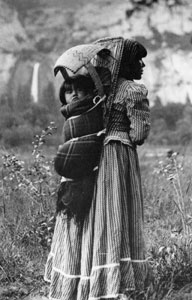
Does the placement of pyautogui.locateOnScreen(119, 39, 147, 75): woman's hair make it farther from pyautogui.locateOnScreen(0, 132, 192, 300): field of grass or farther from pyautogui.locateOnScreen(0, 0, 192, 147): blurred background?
pyautogui.locateOnScreen(0, 0, 192, 147): blurred background

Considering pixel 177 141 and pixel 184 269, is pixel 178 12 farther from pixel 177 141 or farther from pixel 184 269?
pixel 184 269

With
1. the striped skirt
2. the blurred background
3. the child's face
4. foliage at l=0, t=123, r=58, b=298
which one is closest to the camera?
the striped skirt

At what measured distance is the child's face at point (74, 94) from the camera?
2865 mm

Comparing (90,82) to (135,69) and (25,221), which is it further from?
(25,221)

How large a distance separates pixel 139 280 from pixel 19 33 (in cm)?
654

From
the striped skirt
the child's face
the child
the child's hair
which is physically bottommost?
the striped skirt

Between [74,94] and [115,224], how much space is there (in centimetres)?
77

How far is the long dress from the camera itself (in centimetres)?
276

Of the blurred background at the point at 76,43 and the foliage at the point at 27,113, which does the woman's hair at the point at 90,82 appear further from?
the foliage at the point at 27,113

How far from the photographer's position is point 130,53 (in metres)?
2.89

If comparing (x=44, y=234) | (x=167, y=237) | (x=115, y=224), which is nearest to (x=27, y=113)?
(x=44, y=234)

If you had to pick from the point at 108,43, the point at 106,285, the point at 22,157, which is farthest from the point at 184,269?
the point at 22,157

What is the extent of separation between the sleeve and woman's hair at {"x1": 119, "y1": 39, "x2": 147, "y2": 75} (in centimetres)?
18

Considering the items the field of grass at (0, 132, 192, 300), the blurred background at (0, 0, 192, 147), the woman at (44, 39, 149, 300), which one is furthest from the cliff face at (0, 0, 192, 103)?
the woman at (44, 39, 149, 300)
